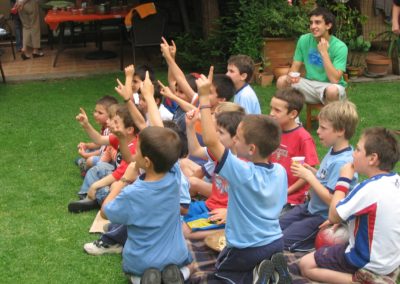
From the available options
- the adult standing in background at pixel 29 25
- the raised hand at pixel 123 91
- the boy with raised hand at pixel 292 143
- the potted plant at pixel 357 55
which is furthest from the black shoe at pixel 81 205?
the adult standing in background at pixel 29 25

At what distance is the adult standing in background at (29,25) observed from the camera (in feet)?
36.0

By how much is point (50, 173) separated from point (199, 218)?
1848 mm

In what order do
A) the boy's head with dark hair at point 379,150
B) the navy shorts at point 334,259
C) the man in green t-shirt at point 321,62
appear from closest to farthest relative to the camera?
the boy's head with dark hair at point 379,150
the navy shorts at point 334,259
the man in green t-shirt at point 321,62

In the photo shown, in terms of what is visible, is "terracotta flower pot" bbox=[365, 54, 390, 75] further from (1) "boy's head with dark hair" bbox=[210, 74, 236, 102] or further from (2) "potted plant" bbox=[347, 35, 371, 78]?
(1) "boy's head with dark hair" bbox=[210, 74, 236, 102]

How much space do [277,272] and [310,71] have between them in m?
3.73

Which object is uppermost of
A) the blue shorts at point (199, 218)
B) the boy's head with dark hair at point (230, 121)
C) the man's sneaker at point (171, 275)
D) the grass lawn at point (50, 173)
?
the boy's head with dark hair at point (230, 121)

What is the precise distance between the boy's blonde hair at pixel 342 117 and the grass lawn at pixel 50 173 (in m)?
1.61

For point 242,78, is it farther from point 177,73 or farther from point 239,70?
point 177,73

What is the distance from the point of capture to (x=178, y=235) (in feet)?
11.5

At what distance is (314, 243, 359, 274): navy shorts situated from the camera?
3.43 m

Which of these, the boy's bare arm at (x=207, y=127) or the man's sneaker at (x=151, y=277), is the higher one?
the boy's bare arm at (x=207, y=127)

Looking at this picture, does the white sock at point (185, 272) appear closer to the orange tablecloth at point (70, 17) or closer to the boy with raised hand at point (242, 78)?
the boy with raised hand at point (242, 78)

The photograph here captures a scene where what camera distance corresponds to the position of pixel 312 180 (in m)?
3.71

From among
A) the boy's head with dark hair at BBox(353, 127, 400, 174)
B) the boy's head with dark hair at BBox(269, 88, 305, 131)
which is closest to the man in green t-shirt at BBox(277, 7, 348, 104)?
the boy's head with dark hair at BBox(269, 88, 305, 131)
